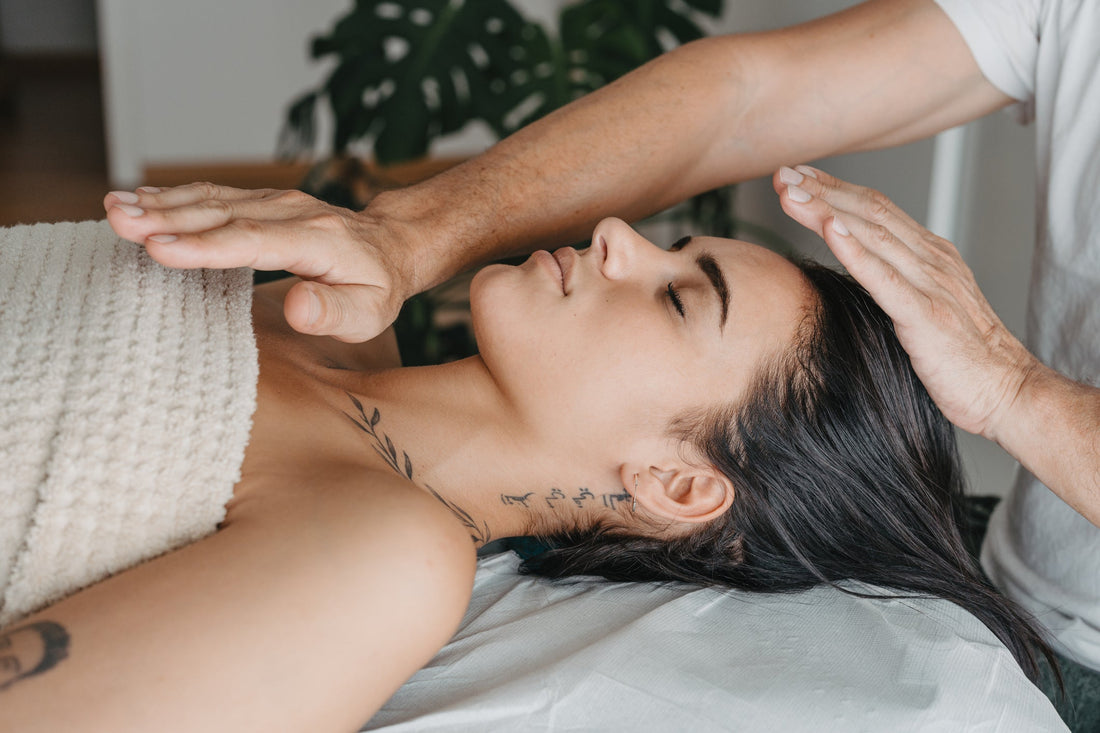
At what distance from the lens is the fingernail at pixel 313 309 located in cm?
90

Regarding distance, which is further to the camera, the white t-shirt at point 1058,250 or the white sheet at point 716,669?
the white t-shirt at point 1058,250

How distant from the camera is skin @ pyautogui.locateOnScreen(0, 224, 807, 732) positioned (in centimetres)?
74

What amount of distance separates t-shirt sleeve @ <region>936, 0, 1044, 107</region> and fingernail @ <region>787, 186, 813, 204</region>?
0.56 m

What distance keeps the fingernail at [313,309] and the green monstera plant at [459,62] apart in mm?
1297

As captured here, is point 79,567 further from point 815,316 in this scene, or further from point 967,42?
point 967,42

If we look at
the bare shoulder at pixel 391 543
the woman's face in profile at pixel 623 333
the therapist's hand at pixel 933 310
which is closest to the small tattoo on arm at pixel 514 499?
the woman's face in profile at pixel 623 333

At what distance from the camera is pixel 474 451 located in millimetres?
1173

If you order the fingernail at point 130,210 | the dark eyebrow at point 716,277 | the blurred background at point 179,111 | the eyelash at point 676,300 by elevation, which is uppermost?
the fingernail at point 130,210

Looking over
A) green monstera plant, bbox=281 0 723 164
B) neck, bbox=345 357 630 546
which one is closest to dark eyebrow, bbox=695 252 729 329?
neck, bbox=345 357 630 546

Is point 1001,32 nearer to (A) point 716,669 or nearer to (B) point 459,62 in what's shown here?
(A) point 716,669

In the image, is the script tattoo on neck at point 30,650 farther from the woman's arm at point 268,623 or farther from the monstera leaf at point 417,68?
the monstera leaf at point 417,68

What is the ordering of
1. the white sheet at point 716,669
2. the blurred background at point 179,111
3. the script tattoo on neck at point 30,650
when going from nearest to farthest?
the script tattoo on neck at point 30,650 → the white sheet at point 716,669 → the blurred background at point 179,111

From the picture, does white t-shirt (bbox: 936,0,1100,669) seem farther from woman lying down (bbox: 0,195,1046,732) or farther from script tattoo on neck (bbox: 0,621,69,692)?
script tattoo on neck (bbox: 0,621,69,692)

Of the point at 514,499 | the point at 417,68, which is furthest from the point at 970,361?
the point at 417,68
